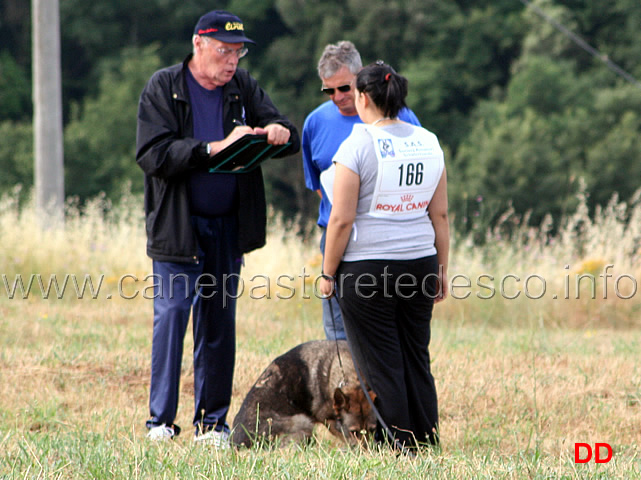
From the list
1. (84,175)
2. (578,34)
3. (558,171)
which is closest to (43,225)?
(84,175)

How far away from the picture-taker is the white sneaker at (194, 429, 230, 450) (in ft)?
12.0

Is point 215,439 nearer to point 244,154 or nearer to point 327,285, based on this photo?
point 327,285

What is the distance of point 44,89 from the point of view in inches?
440

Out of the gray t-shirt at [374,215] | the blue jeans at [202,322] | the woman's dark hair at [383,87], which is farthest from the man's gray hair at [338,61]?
the blue jeans at [202,322]

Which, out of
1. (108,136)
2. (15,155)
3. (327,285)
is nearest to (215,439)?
(327,285)

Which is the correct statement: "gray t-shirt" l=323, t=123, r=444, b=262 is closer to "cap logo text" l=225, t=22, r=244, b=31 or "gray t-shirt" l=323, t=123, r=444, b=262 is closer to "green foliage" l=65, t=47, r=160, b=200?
"cap logo text" l=225, t=22, r=244, b=31

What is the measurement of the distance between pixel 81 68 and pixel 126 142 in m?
5.83

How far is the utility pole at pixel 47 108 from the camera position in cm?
1070

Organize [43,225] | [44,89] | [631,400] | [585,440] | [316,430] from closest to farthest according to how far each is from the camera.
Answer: [316,430] < [585,440] < [631,400] < [43,225] < [44,89]

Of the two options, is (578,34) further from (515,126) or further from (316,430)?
(316,430)

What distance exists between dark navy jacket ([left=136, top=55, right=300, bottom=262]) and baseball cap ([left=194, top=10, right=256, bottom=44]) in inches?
9.0

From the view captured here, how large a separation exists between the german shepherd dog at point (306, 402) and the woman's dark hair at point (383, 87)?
1154 millimetres

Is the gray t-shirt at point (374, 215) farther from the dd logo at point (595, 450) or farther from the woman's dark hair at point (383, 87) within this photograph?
the dd logo at point (595, 450)

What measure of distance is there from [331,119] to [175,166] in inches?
38.1
